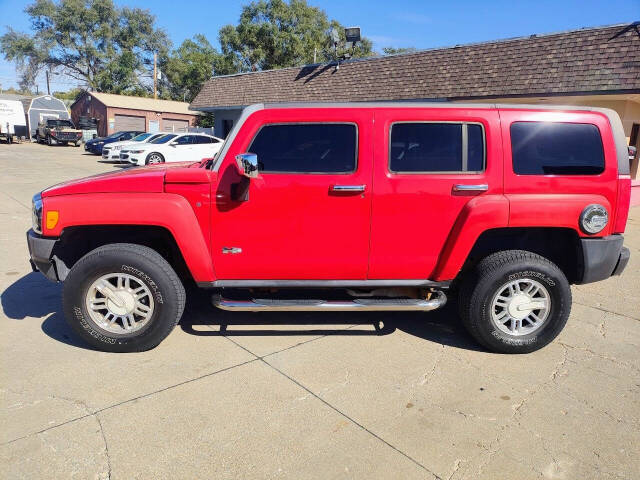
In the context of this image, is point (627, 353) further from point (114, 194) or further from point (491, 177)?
point (114, 194)

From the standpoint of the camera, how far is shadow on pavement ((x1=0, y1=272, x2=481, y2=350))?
4.07 meters

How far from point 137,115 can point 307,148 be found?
40.5 m

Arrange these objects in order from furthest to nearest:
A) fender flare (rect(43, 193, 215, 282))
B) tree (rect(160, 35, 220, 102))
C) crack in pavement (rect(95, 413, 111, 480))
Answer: tree (rect(160, 35, 220, 102)) → fender flare (rect(43, 193, 215, 282)) → crack in pavement (rect(95, 413, 111, 480))

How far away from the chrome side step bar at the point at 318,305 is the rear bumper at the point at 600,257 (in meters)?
1.17

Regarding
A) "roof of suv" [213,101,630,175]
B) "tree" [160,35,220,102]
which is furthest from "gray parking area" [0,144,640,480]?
"tree" [160,35,220,102]

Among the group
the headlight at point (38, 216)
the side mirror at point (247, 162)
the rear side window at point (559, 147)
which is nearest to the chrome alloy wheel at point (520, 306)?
the rear side window at point (559, 147)

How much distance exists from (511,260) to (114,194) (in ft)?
10.1

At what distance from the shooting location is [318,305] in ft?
11.9

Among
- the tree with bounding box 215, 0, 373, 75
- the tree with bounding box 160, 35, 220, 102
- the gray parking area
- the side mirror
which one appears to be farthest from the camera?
the tree with bounding box 160, 35, 220, 102

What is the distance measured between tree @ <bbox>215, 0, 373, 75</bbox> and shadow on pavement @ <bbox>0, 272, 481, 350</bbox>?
36.1m

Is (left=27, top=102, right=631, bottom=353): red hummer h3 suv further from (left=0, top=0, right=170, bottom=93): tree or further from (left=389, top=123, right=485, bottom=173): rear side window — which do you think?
(left=0, top=0, right=170, bottom=93): tree

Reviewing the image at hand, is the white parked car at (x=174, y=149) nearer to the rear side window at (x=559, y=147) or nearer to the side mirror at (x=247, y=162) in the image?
the side mirror at (x=247, y=162)

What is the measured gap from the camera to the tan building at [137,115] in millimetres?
38781

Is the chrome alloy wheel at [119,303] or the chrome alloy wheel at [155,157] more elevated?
the chrome alloy wheel at [155,157]
